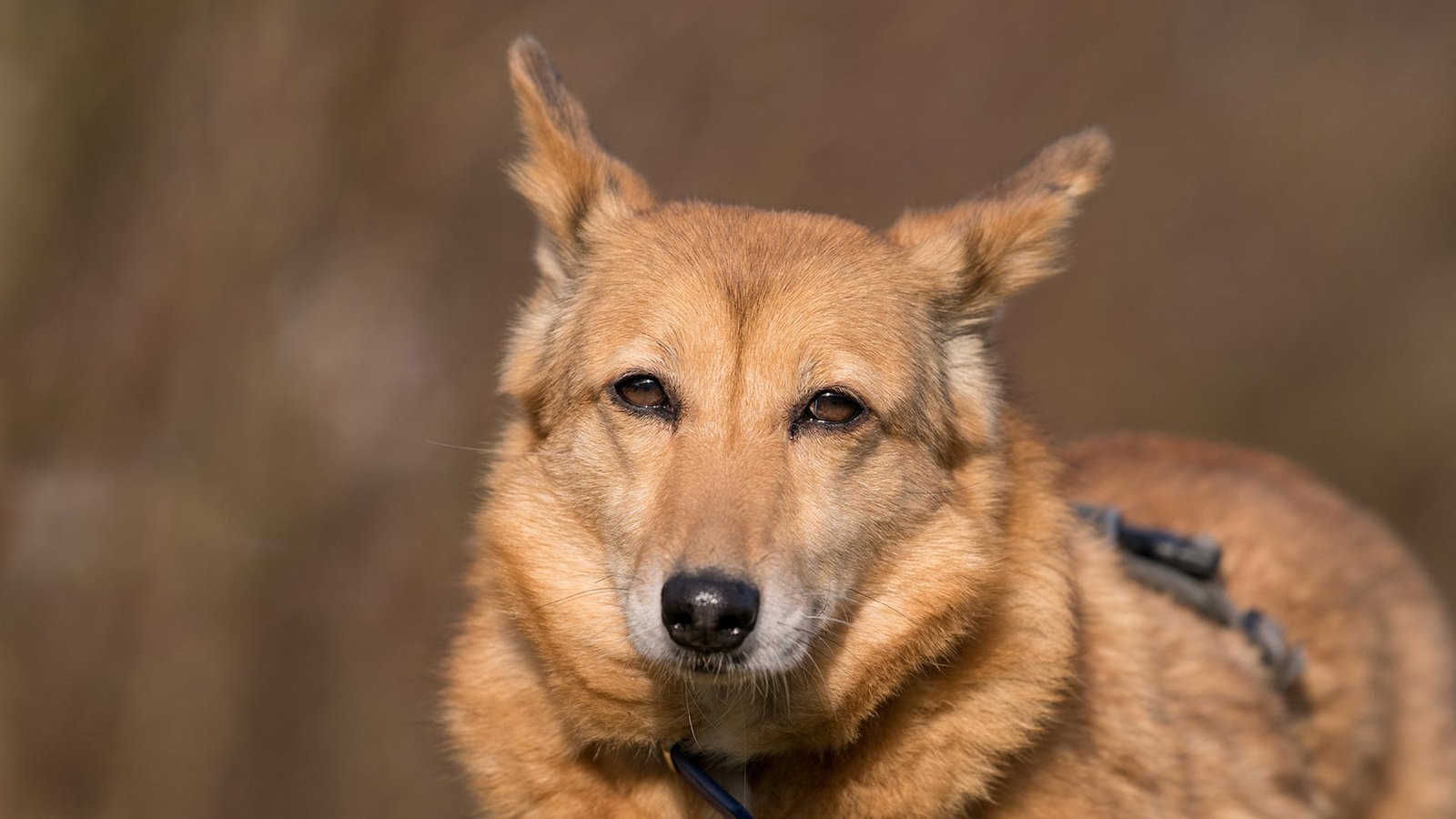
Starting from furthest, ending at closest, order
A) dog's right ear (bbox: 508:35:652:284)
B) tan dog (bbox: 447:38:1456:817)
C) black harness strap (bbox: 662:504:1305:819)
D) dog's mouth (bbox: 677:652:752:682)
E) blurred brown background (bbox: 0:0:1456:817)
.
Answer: blurred brown background (bbox: 0:0:1456:817) < black harness strap (bbox: 662:504:1305:819) < dog's right ear (bbox: 508:35:652:284) < tan dog (bbox: 447:38:1456:817) < dog's mouth (bbox: 677:652:752:682)

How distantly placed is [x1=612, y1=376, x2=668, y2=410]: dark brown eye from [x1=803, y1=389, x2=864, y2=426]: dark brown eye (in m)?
0.42

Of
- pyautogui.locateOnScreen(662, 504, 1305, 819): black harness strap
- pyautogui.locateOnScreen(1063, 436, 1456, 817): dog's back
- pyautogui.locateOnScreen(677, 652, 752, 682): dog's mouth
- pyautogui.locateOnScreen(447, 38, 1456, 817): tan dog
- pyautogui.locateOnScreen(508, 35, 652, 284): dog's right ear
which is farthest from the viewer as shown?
pyautogui.locateOnScreen(1063, 436, 1456, 817): dog's back

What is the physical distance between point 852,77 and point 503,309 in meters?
3.24

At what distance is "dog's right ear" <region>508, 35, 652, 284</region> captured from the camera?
4.58 meters

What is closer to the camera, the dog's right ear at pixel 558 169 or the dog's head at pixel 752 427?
the dog's head at pixel 752 427

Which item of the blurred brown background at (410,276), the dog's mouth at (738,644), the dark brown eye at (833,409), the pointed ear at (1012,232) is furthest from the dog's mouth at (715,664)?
the pointed ear at (1012,232)

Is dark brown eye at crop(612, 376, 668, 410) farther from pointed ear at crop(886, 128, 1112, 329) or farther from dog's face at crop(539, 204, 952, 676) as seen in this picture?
pointed ear at crop(886, 128, 1112, 329)

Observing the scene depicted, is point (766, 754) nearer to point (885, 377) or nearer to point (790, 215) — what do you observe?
point (885, 377)

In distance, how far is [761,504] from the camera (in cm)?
376

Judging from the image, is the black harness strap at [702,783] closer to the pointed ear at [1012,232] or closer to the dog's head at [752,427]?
the dog's head at [752,427]

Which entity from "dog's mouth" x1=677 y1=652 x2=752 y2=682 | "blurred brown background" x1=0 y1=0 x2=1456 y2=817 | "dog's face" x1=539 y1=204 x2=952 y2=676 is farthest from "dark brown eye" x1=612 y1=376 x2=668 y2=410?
"blurred brown background" x1=0 y1=0 x2=1456 y2=817

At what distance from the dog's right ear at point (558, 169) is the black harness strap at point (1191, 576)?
1897 mm

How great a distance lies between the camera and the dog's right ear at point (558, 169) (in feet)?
15.0

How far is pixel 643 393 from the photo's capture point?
413cm
